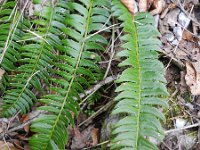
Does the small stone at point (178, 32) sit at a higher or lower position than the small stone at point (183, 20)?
lower

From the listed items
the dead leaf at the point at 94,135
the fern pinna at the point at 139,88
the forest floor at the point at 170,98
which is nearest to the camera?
the fern pinna at the point at 139,88

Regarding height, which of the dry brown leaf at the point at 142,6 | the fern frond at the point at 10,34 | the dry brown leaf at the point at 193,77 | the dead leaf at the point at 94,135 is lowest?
Answer: the dead leaf at the point at 94,135

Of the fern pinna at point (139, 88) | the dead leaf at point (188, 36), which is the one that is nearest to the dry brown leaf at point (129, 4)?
the fern pinna at point (139, 88)

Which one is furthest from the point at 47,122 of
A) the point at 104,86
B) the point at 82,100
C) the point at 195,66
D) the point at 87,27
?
the point at 195,66

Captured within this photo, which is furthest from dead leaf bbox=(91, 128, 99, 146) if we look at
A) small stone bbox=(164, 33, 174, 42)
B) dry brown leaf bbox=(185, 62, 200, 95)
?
small stone bbox=(164, 33, 174, 42)

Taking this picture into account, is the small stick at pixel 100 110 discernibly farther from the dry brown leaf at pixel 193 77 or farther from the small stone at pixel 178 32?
the small stone at pixel 178 32

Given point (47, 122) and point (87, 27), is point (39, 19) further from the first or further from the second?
point (47, 122)

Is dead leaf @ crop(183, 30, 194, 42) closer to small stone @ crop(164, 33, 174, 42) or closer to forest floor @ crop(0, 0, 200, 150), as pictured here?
forest floor @ crop(0, 0, 200, 150)
